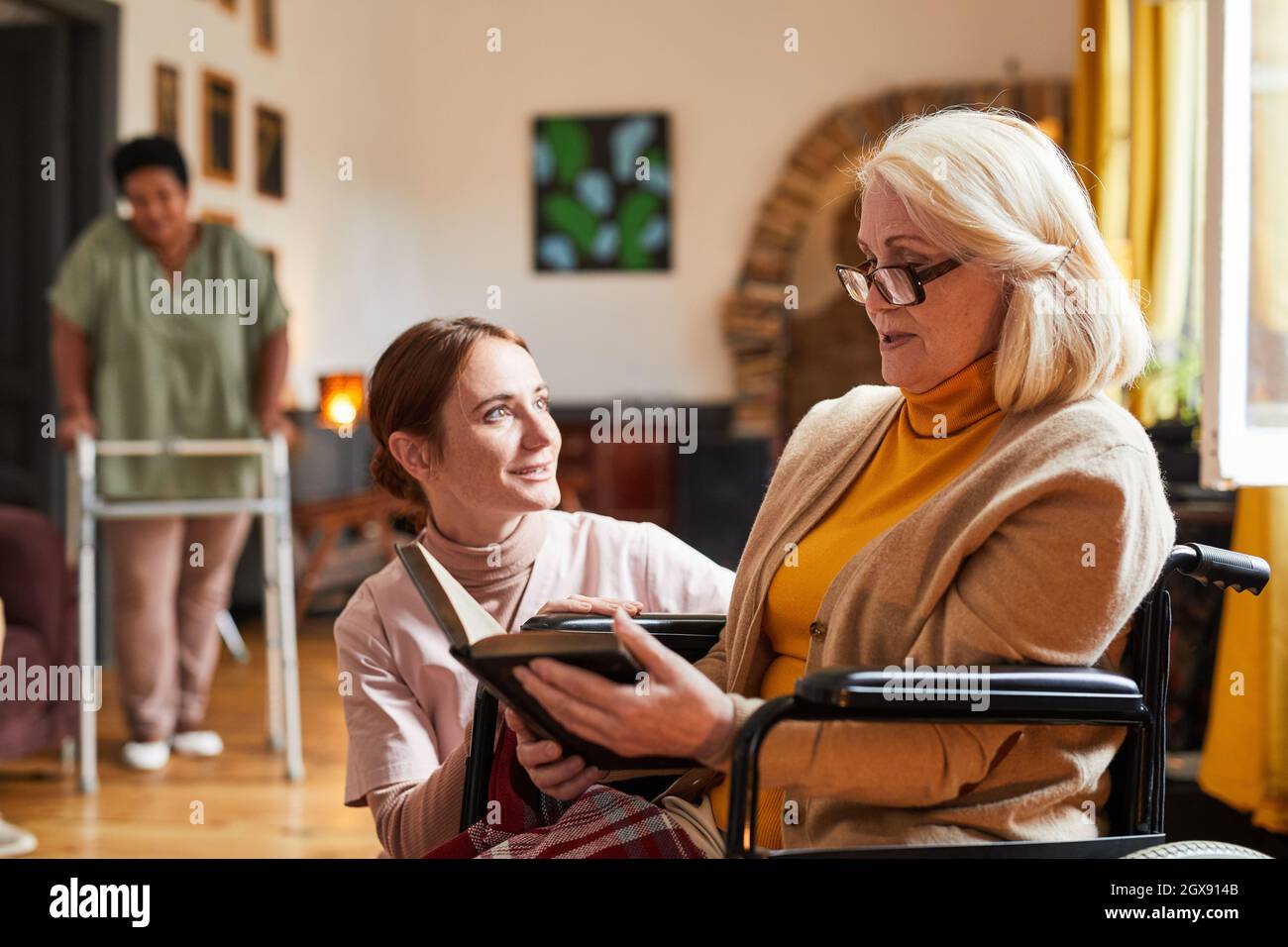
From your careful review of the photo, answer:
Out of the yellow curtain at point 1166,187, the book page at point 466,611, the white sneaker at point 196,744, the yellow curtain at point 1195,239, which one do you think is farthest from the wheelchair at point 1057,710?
the white sneaker at point 196,744

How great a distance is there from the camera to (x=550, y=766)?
52.5 inches

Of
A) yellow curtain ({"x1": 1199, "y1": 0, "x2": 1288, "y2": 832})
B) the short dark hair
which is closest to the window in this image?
yellow curtain ({"x1": 1199, "y1": 0, "x2": 1288, "y2": 832})

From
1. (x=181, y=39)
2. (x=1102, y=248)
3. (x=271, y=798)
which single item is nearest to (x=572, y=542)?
(x=1102, y=248)

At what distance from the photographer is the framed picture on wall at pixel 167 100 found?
4.71m

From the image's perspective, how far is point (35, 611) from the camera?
329 centimetres

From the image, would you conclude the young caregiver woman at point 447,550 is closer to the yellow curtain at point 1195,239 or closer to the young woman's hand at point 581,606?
the young woman's hand at point 581,606

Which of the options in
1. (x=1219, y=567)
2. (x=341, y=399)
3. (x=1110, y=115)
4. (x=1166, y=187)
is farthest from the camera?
(x=1110, y=115)

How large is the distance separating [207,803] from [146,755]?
40cm

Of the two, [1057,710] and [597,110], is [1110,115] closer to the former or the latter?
[1057,710]

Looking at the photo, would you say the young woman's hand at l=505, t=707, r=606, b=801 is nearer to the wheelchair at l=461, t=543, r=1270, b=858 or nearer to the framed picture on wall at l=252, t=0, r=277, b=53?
the wheelchair at l=461, t=543, r=1270, b=858

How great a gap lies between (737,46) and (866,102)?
2.43ft

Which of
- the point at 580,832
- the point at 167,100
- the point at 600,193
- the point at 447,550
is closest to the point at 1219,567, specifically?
the point at 580,832

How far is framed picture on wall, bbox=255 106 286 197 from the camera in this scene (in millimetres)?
5559

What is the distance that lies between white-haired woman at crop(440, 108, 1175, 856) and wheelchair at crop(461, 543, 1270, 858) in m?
0.02
